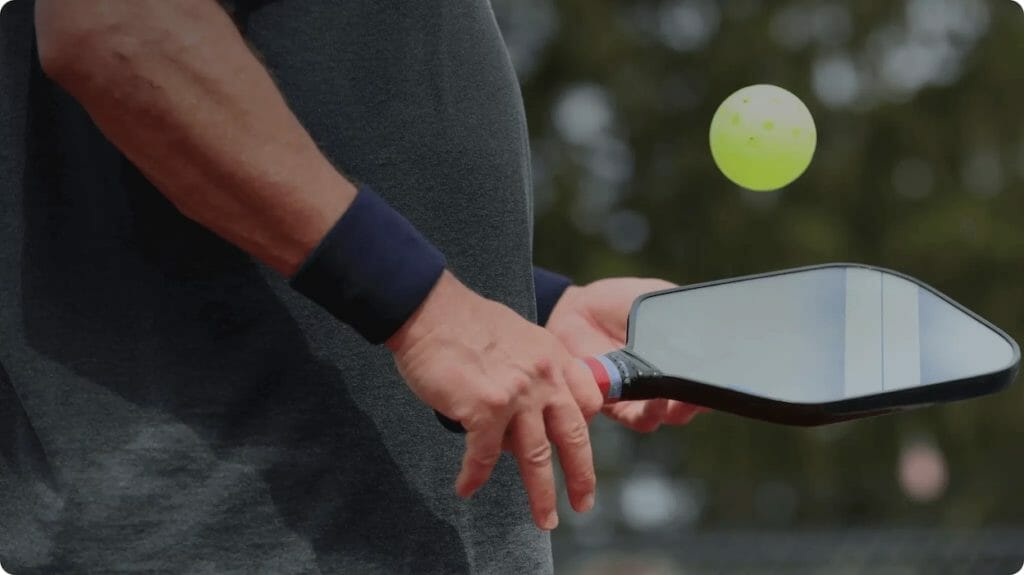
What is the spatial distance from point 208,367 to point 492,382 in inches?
14.7

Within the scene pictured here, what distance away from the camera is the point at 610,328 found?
2389 millimetres

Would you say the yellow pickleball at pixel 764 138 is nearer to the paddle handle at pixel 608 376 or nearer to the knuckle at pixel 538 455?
the paddle handle at pixel 608 376

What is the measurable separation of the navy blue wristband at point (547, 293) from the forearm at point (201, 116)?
32.9 inches

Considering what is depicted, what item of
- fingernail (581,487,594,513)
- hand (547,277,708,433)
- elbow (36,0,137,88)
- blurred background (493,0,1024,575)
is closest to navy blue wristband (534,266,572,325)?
hand (547,277,708,433)

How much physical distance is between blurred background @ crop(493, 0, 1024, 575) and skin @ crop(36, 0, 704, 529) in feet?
37.4

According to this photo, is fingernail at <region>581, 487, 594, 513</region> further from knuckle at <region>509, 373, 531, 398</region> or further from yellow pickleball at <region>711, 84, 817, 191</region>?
yellow pickleball at <region>711, 84, 817, 191</region>

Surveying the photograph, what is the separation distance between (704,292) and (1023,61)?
1226 cm

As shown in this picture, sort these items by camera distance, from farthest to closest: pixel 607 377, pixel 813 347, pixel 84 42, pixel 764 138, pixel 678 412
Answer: pixel 764 138 < pixel 678 412 < pixel 813 347 < pixel 607 377 < pixel 84 42

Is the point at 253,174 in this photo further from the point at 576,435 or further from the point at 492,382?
the point at 576,435

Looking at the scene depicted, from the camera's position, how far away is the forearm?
5.29 feet

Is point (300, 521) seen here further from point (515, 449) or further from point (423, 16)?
point (423, 16)

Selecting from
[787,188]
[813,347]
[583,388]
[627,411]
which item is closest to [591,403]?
[583,388]

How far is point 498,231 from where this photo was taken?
1955mm

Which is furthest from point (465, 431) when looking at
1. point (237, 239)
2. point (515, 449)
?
point (237, 239)
